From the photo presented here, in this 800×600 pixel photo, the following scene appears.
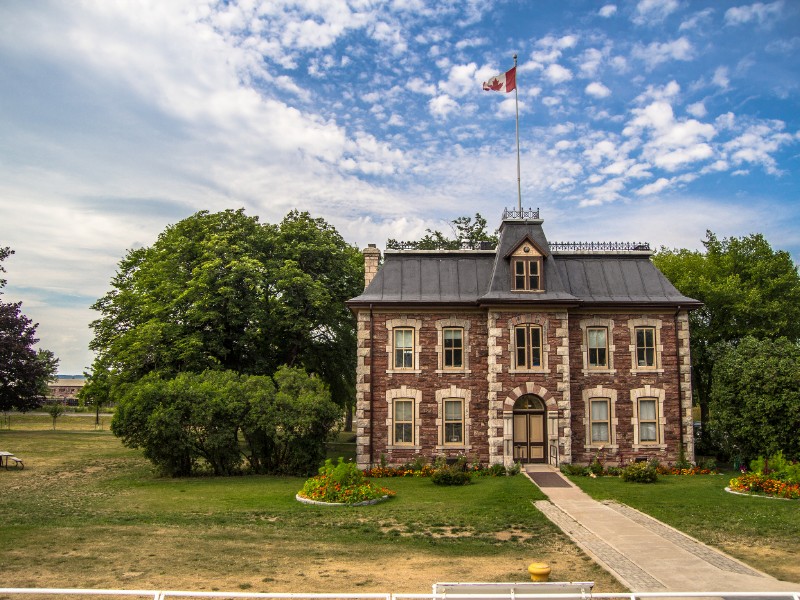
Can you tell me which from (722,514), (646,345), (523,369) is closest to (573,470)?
(523,369)

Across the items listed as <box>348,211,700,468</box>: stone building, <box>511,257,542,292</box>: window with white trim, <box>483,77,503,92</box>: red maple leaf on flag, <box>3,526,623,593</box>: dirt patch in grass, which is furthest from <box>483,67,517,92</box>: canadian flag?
<box>3,526,623,593</box>: dirt patch in grass

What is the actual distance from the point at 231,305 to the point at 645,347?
19.4 metres

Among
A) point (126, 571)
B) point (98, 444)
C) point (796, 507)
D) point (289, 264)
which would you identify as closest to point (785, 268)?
point (796, 507)

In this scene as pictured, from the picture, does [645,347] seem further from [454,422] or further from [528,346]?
[454,422]

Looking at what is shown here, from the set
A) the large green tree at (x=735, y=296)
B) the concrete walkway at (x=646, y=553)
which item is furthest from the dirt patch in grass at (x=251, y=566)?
the large green tree at (x=735, y=296)

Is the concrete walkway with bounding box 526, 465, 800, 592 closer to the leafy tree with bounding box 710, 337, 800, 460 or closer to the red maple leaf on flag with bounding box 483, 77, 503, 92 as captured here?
the leafy tree with bounding box 710, 337, 800, 460

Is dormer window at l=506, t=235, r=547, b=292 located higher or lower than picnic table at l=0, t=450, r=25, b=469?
higher

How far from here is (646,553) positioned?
14.4m

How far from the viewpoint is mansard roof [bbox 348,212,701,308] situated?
2917cm

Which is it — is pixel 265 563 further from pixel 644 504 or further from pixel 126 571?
pixel 644 504

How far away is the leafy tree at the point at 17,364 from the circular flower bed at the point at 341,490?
37.1 metres

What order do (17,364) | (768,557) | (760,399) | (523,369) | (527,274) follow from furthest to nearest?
1. (17,364)
2. (527,274)
3. (523,369)
4. (760,399)
5. (768,557)

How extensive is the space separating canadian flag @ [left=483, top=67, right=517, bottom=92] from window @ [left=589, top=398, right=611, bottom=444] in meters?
14.8

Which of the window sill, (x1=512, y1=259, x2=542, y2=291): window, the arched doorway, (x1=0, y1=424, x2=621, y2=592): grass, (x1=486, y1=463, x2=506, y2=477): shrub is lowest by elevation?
(x1=0, y1=424, x2=621, y2=592): grass
